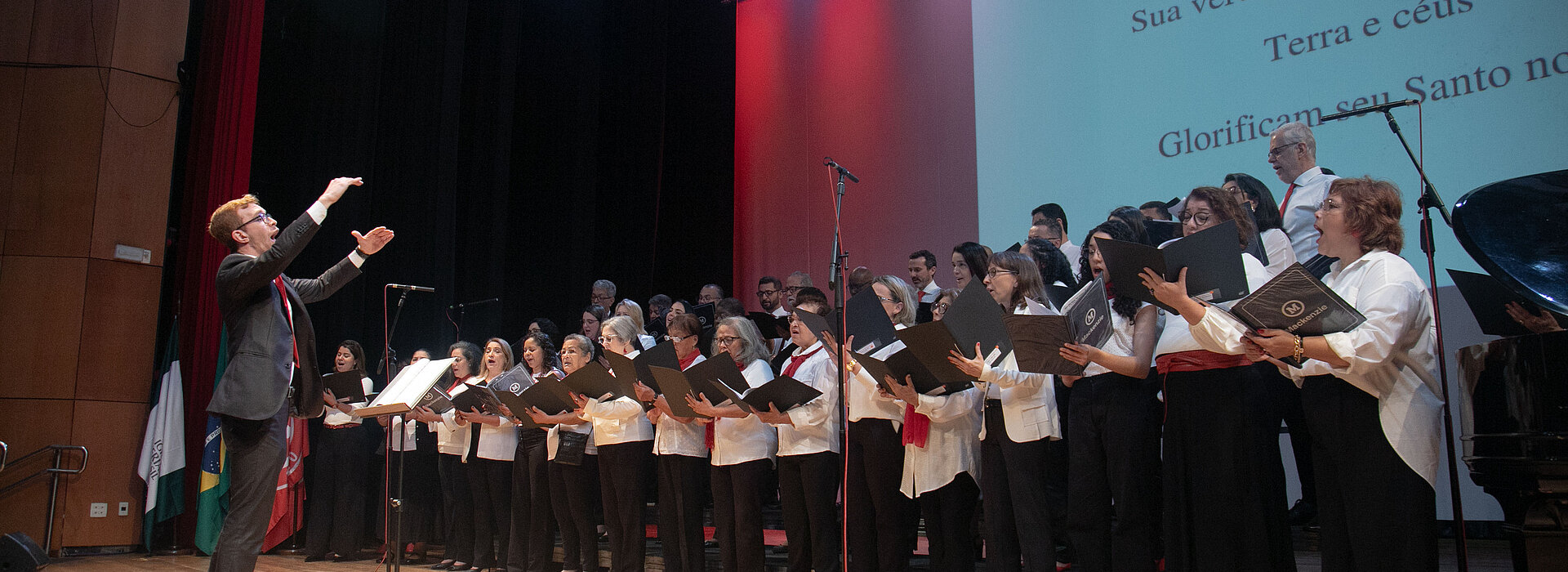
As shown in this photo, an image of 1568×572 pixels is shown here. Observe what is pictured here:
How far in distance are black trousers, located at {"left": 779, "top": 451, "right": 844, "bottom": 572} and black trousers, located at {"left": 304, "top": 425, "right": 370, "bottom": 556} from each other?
3466 millimetres

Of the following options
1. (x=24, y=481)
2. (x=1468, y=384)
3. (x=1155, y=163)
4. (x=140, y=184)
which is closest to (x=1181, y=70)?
(x=1155, y=163)

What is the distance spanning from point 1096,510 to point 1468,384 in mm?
1035

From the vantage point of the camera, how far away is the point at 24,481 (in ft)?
20.0

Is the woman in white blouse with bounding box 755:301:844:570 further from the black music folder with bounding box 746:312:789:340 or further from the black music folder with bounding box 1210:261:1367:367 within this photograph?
the black music folder with bounding box 1210:261:1367:367

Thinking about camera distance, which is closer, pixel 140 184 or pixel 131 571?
pixel 131 571

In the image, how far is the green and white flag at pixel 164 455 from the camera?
6406 millimetres

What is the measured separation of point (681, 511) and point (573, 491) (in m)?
0.74

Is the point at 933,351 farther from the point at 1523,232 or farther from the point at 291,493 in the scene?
the point at 291,493

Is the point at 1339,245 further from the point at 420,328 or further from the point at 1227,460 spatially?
the point at 420,328

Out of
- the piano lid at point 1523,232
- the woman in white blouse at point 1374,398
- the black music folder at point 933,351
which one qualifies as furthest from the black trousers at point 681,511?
the piano lid at point 1523,232

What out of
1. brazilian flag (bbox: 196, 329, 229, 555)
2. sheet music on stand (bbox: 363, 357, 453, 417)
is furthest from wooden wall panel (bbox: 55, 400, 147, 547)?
sheet music on stand (bbox: 363, 357, 453, 417)

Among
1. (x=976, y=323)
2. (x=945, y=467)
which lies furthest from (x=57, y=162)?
(x=976, y=323)

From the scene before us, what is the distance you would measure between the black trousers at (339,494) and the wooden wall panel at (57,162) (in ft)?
7.05

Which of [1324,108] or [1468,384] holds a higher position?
[1324,108]
